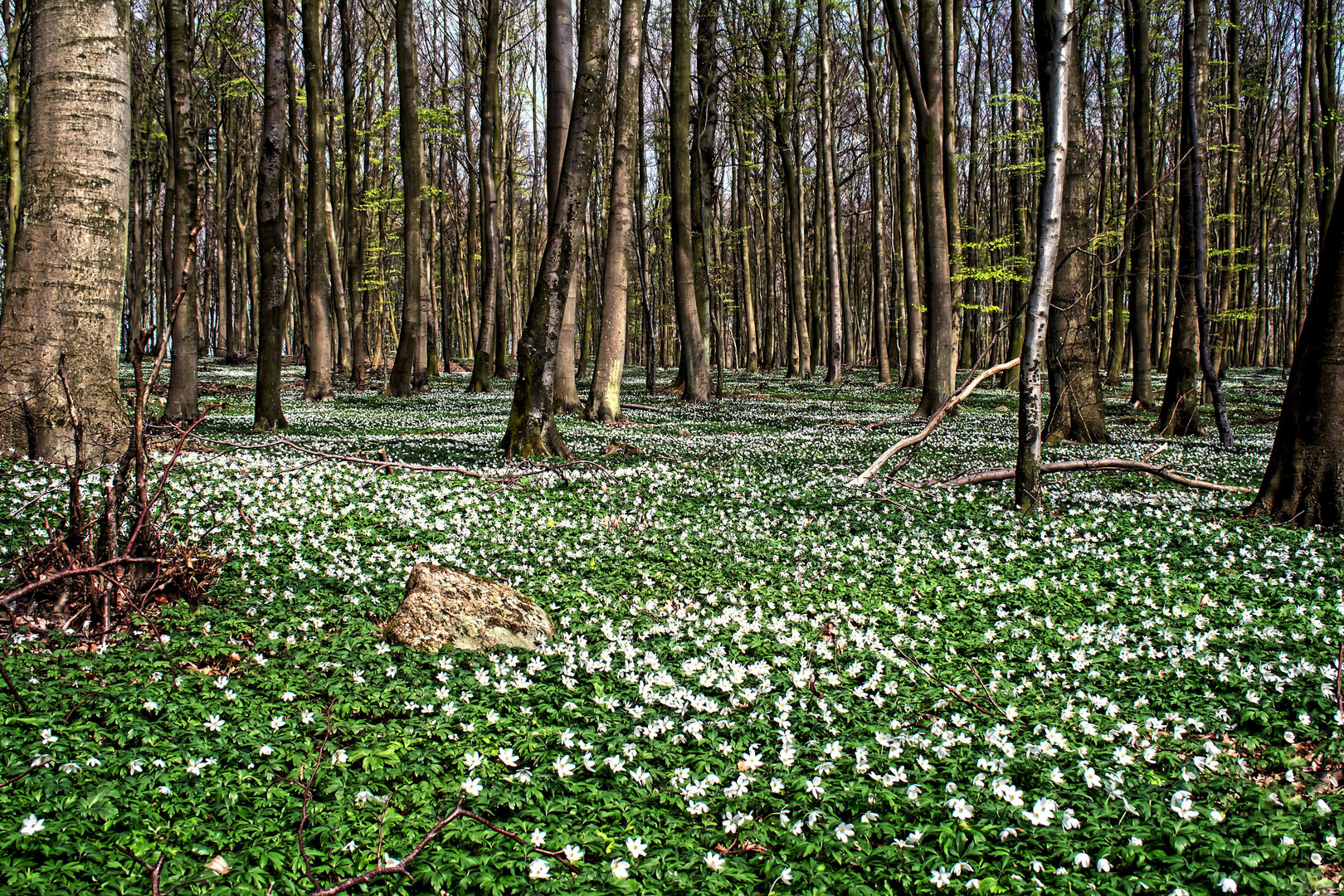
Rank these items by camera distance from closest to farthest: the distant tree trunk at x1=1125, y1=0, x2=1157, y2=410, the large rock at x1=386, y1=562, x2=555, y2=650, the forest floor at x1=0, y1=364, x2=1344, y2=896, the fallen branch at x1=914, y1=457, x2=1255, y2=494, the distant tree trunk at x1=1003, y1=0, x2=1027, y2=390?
1. the forest floor at x1=0, y1=364, x2=1344, y2=896
2. the large rock at x1=386, y1=562, x2=555, y2=650
3. the fallen branch at x1=914, y1=457, x2=1255, y2=494
4. the distant tree trunk at x1=1125, y1=0, x2=1157, y2=410
5. the distant tree trunk at x1=1003, y1=0, x2=1027, y2=390

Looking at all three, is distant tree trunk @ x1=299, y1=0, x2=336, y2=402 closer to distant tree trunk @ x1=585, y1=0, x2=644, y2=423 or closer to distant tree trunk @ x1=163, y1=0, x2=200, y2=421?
distant tree trunk @ x1=163, y1=0, x2=200, y2=421

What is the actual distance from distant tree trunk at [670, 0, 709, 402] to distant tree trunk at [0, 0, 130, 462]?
1285cm

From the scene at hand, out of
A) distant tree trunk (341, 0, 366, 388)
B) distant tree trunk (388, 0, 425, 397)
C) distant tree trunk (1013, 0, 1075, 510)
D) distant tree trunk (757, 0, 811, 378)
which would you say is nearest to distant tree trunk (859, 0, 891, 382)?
distant tree trunk (757, 0, 811, 378)

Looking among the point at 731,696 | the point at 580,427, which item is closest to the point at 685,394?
the point at 580,427

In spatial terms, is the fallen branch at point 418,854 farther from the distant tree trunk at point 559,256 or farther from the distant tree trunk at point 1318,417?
the distant tree trunk at point 1318,417

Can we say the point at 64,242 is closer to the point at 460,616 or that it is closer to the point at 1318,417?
the point at 460,616

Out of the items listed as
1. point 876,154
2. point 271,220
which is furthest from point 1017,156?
point 271,220

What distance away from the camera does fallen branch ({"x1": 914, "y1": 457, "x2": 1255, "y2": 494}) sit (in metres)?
9.24

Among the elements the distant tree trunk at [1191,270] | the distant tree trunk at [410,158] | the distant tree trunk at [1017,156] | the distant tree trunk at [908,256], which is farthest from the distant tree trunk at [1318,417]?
the distant tree trunk at [410,158]

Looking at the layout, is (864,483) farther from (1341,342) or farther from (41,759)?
(41,759)

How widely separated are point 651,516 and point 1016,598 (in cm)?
388

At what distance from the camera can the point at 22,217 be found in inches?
274

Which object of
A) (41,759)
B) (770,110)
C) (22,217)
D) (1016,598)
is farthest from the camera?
(770,110)

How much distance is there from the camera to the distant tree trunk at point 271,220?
12.9m
